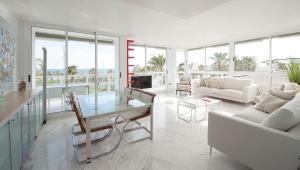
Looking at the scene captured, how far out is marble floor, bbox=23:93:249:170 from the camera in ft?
6.24

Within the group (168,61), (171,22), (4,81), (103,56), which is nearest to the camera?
(4,81)

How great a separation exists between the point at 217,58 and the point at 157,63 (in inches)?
109

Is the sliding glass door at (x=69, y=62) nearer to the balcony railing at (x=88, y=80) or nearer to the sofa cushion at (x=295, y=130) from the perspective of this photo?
the balcony railing at (x=88, y=80)

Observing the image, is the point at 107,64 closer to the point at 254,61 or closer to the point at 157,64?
the point at 157,64

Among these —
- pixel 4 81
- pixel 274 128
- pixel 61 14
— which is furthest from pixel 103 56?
pixel 274 128

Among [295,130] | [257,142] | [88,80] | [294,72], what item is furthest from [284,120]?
[88,80]

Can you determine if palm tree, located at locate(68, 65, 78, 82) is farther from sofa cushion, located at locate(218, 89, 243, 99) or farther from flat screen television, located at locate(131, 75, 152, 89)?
sofa cushion, located at locate(218, 89, 243, 99)

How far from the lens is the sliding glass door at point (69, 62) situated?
12.6 ft

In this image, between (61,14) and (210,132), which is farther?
(61,14)

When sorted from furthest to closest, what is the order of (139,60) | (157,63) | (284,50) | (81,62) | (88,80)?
1. (157,63)
2. (139,60)
3. (284,50)
4. (88,80)
5. (81,62)

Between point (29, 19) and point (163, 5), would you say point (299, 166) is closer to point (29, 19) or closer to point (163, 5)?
point (163, 5)

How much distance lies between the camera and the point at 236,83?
5.32m

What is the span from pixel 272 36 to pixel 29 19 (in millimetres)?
7000

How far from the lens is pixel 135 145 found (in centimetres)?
242
